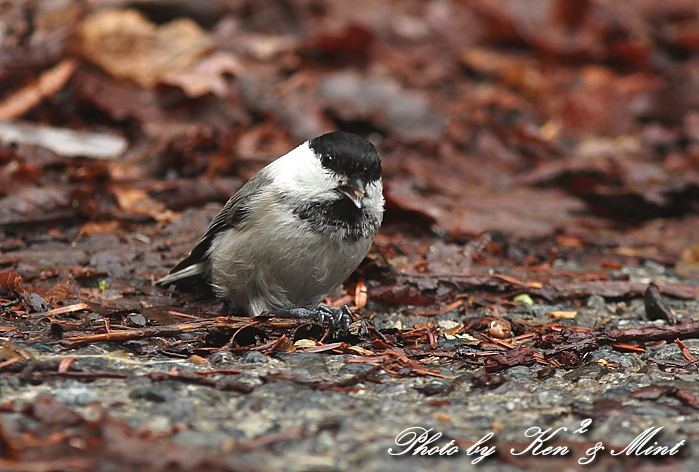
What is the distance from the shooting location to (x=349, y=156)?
3230 mm

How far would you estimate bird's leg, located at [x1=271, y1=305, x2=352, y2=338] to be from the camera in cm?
315

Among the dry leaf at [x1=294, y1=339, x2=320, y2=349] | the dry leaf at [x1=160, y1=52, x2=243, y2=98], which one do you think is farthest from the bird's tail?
the dry leaf at [x1=160, y1=52, x2=243, y2=98]

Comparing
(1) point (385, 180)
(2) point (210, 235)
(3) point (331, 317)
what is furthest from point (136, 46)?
(3) point (331, 317)

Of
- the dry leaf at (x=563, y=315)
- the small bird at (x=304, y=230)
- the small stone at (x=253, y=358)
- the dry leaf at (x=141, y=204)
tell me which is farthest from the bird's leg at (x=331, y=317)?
the dry leaf at (x=141, y=204)

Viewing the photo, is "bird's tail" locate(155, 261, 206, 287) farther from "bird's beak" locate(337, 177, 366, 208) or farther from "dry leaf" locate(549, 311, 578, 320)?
"dry leaf" locate(549, 311, 578, 320)

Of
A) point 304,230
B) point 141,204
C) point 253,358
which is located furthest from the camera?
point 141,204

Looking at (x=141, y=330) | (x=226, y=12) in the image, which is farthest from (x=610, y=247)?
(x=226, y=12)

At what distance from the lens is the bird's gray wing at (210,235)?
11.4ft

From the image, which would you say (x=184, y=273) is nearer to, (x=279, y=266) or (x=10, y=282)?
(x=279, y=266)

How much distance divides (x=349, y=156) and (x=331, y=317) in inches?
26.4

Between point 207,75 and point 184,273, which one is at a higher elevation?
point 207,75

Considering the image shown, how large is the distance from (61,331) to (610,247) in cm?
339

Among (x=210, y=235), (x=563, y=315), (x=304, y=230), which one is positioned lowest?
(x=563, y=315)

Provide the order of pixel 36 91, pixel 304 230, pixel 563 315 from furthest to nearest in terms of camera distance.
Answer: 1. pixel 36 91
2. pixel 563 315
3. pixel 304 230
